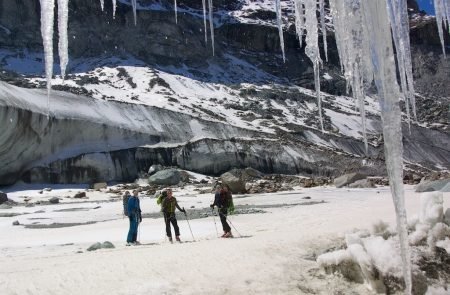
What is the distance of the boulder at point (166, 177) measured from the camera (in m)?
41.9

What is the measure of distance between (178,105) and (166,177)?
68.9 ft

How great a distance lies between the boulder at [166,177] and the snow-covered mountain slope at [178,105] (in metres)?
4.03

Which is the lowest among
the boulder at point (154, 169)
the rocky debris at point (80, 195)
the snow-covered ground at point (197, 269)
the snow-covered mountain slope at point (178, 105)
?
the snow-covered ground at point (197, 269)

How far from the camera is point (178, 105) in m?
61.5

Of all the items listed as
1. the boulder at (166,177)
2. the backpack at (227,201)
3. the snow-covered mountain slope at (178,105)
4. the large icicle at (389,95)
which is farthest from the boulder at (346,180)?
the large icicle at (389,95)

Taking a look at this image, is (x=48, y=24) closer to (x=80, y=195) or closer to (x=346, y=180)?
(x=80, y=195)

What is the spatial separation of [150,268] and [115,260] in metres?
1.06

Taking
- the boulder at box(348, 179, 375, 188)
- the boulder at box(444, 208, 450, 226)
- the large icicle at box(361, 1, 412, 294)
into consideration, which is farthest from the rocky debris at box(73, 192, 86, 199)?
the large icicle at box(361, 1, 412, 294)

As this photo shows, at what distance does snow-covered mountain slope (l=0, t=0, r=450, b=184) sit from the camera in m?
Result: 43.0

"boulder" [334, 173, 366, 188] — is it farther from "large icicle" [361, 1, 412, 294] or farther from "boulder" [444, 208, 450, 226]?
"large icicle" [361, 1, 412, 294]

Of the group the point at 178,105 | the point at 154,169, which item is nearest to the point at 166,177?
the point at 154,169

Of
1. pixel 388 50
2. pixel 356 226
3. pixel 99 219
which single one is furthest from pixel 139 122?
pixel 388 50

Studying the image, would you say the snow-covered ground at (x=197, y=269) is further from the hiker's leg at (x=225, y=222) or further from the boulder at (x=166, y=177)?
the boulder at (x=166, y=177)

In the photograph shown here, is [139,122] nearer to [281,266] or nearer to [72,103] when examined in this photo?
[72,103]
